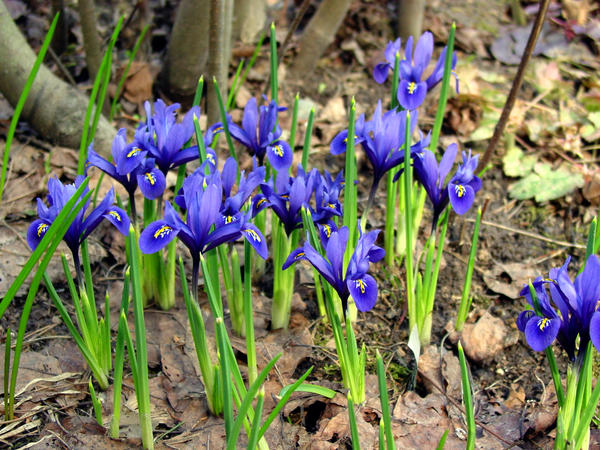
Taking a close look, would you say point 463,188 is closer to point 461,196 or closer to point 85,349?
point 461,196

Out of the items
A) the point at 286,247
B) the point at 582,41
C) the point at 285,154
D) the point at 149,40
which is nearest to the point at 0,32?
the point at 149,40

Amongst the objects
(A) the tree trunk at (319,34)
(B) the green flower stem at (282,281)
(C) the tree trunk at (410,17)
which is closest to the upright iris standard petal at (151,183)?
(B) the green flower stem at (282,281)

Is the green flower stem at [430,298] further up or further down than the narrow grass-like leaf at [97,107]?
further down

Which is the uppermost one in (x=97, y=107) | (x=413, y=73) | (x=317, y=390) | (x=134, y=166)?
(x=413, y=73)

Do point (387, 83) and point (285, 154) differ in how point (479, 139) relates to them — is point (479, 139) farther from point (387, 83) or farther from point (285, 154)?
point (285, 154)

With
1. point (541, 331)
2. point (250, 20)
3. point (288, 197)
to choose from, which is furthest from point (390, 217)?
point (250, 20)

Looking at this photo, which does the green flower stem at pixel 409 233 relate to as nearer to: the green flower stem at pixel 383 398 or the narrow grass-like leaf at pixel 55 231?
the green flower stem at pixel 383 398

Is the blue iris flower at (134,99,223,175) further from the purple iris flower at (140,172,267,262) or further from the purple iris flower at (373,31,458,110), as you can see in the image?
the purple iris flower at (373,31,458,110)
